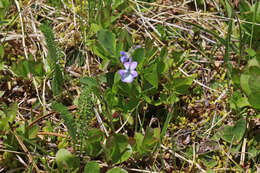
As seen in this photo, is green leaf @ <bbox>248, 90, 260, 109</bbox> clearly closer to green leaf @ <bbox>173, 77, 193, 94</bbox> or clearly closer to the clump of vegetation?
the clump of vegetation

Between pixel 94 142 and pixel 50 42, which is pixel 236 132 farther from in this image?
pixel 50 42

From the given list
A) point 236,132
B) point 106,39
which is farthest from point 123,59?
point 236,132

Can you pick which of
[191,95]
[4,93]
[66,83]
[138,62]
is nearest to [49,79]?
[66,83]

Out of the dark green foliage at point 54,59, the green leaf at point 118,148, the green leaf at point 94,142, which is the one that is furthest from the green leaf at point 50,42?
the green leaf at point 118,148

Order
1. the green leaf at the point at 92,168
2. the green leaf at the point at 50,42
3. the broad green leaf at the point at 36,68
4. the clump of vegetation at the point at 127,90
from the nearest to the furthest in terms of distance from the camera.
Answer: the green leaf at the point at 92,168
the clump of vegetation at the point at 127,90
the green leaf at the point at 50,42
the broad green leaf at the point at 36,68

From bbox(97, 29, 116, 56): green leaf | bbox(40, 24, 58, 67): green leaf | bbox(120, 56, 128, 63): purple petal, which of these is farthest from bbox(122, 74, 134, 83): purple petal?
bbox(40, 24, 58, 67): green leaf

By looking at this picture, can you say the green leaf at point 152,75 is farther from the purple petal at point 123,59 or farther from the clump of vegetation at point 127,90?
the purple petal at point 123,59

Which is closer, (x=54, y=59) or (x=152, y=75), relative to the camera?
(x=152, y=75)
